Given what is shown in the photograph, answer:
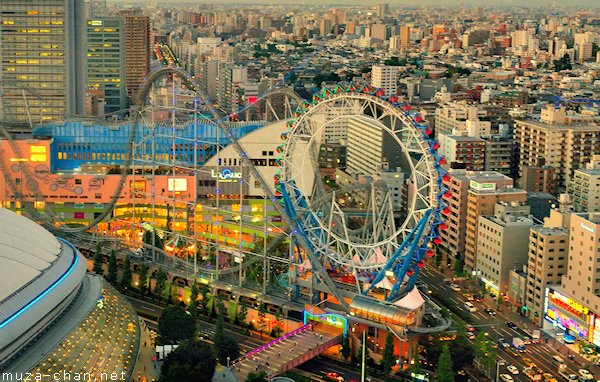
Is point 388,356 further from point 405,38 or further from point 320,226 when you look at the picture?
point 405,38

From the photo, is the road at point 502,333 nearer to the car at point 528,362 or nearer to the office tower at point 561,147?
the car at point 528,362

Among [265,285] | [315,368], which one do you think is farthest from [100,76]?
[315,368]

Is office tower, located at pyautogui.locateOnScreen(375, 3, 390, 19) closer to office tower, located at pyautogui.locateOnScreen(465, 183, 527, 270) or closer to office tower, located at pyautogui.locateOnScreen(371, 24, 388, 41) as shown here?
office tower, located at pyautogui.locateOnScreen(371, 24, 388, 41)

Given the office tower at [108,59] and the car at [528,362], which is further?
the office tower at [108,59]

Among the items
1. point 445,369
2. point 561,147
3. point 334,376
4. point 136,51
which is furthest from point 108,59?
point 445,369

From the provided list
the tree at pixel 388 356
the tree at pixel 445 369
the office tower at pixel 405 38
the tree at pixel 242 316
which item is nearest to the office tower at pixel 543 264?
the tree at pixel 388 356

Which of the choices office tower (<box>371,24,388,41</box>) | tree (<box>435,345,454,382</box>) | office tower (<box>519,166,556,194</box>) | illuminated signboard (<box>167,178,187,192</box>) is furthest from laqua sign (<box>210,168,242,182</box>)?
office tower (<box>371,24,388,41</box>)

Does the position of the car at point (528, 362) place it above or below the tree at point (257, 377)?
below
